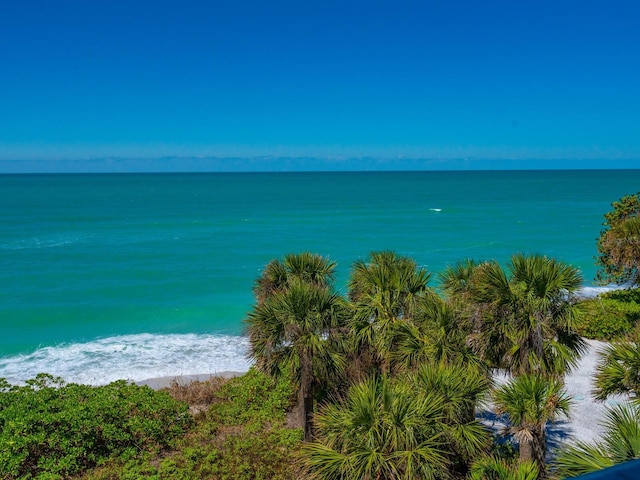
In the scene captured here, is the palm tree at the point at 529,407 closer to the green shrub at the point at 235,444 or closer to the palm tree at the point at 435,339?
the palm tree at the point at 435,339

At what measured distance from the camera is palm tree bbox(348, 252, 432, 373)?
13.1 m

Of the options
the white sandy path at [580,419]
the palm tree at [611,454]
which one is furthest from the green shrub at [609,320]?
the palm tree at [611,454]

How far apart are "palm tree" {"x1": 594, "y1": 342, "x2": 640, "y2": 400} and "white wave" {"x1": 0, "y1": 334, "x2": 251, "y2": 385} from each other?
48.0 feet

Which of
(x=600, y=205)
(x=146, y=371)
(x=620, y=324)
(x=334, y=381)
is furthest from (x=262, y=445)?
(x=600, y=205)

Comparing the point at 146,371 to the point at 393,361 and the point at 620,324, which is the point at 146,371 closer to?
the point at 393,361

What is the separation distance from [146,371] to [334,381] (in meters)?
10.6

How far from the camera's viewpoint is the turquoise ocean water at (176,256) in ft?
78.5

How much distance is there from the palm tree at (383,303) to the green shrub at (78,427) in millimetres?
5730

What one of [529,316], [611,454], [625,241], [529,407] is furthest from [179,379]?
[625,241]

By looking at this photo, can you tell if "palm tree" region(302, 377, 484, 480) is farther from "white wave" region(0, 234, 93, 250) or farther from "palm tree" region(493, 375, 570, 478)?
"white wave" region(0, 234, 93, 250)

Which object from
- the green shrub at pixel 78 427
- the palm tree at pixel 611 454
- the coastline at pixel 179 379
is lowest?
the coastline at pixel 179 379

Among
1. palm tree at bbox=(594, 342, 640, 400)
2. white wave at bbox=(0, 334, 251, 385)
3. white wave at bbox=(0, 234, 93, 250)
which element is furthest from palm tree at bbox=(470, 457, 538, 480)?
white wave at bbox=(0, 234, 93, 250)

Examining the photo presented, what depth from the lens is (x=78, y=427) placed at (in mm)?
12516

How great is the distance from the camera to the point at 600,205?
97062 millimetres
